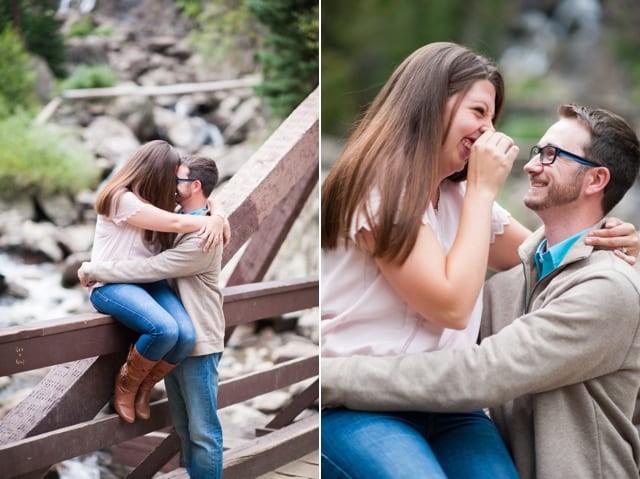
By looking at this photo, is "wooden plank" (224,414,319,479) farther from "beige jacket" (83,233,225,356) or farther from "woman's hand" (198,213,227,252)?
"woman's hand" (198,213,227,252)

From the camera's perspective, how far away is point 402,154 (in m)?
1.36

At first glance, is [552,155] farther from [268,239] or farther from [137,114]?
[137,114]

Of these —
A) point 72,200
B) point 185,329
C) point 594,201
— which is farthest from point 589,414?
point 72,200

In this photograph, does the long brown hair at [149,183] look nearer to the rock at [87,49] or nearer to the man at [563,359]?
the man at [563,359]

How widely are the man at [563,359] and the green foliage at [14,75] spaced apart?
2067 millimetres

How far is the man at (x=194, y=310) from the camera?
2.05 metres

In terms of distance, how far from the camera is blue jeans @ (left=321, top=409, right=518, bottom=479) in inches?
50.7

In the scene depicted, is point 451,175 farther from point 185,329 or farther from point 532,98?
point 185,329

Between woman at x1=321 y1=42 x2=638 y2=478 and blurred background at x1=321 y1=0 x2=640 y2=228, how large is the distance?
0.29m

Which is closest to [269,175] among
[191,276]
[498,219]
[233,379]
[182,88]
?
[191,276]

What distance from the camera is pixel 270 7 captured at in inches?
141

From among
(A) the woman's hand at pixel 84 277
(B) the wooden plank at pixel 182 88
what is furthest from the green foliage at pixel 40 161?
(A) the woman's hand at pixel 84 277

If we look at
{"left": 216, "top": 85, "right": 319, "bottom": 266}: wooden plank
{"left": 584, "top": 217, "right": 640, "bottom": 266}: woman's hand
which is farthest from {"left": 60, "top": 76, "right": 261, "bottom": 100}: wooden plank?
{"left": 584, "top": 217, "right": 640, "bottom": 266}: woman's hand

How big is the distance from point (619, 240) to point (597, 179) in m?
0.12
